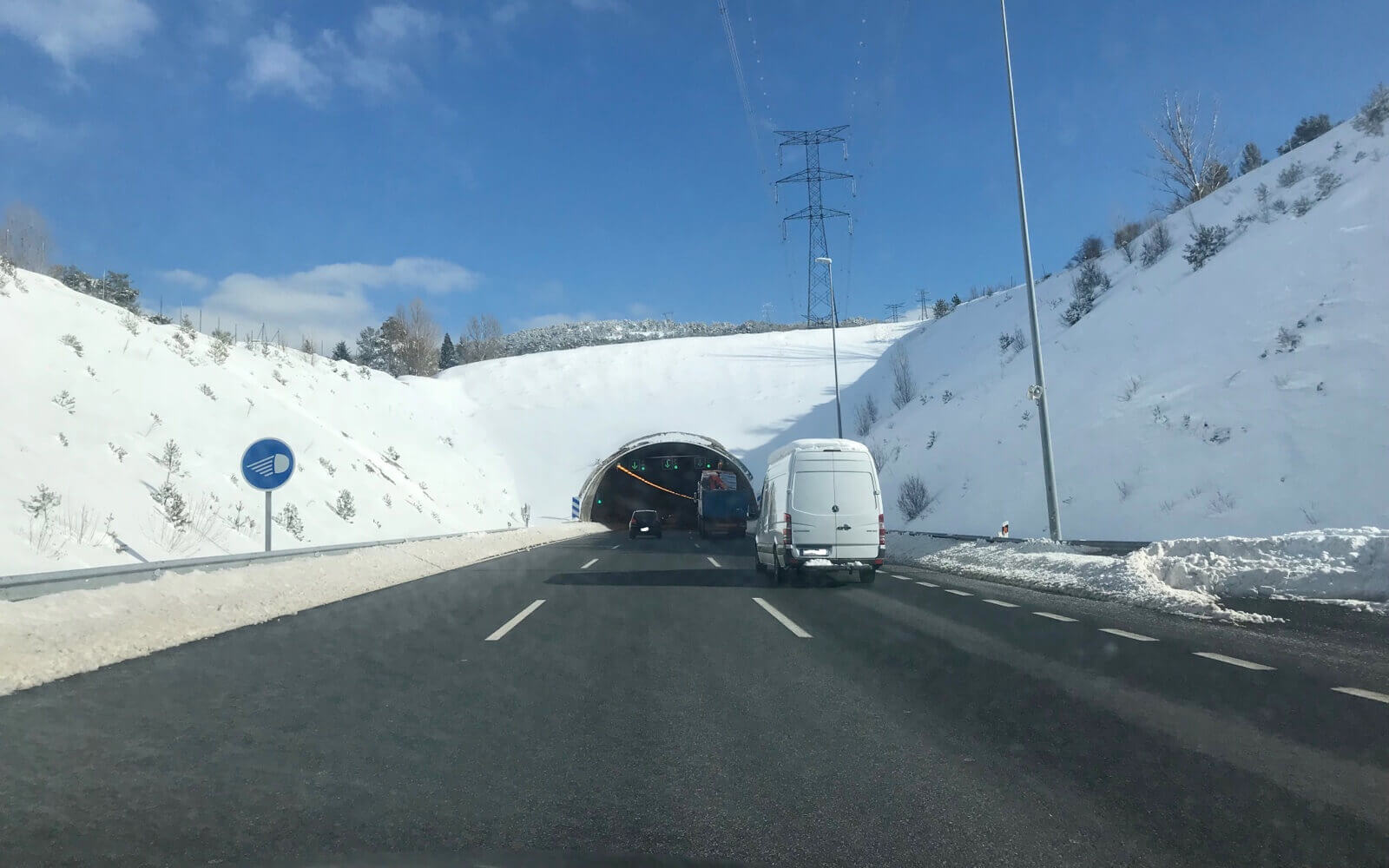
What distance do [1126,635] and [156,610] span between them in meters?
10.6

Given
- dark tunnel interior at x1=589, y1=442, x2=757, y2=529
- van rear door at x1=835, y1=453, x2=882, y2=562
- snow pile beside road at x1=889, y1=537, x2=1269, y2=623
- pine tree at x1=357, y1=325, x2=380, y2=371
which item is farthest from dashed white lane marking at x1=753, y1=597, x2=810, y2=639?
pine tree at x1=357, y1=325, x2=380, y2=371

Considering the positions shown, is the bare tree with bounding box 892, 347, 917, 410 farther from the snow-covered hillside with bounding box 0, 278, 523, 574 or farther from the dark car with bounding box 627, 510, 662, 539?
the snow-covered hillside with bounding box 0, 278, 523, 574

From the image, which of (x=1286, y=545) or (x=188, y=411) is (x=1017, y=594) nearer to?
(x=1286, y=545)

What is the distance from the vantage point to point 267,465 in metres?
14.2

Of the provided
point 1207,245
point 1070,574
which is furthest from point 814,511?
point 1207,245

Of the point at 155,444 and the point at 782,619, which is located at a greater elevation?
the point at 155,444

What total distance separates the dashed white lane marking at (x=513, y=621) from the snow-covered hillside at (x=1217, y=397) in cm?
1534

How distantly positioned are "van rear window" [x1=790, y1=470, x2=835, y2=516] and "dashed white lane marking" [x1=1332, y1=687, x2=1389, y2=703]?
897 centimetres

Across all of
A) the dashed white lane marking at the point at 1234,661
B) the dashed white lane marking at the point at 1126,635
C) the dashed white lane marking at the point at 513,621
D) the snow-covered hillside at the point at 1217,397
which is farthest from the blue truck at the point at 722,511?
the dashed white lane marking at the point at 1234,661

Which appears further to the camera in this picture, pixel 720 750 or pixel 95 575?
pixel 95 575

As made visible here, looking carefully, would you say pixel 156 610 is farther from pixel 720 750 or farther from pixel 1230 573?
pixel 1230 573

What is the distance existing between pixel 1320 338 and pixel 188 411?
104ft

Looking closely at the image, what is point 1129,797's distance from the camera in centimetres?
432

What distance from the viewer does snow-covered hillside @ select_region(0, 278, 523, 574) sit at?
1666 cm
